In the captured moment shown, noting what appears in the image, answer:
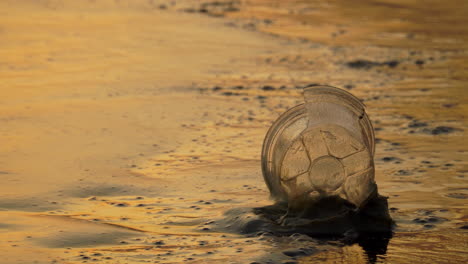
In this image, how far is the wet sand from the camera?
→ 157 inches

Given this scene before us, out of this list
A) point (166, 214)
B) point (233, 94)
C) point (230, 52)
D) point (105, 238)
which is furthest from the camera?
point (230, 52)

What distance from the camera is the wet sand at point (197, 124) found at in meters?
4.00

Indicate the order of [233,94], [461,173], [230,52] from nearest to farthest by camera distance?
[461,173], [233,94], [230,52]

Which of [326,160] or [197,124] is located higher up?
[326,160]

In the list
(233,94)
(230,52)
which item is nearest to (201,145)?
(233,94)

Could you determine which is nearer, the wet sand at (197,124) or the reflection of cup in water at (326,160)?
the wet sand at (197,124)

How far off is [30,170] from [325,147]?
6.71 feet

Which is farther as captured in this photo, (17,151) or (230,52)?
(230,52)

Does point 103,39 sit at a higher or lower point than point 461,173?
higher

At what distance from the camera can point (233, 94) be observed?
754 centimetres

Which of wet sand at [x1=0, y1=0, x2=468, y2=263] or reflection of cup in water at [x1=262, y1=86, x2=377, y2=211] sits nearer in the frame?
wet sand at [x1=0, y1=0, x2=468, y2=263]

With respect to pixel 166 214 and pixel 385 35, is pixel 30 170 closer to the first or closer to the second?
pixel 166 214

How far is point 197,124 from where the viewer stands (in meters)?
6.49

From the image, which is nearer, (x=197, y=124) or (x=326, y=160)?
(x=326, y=160)
